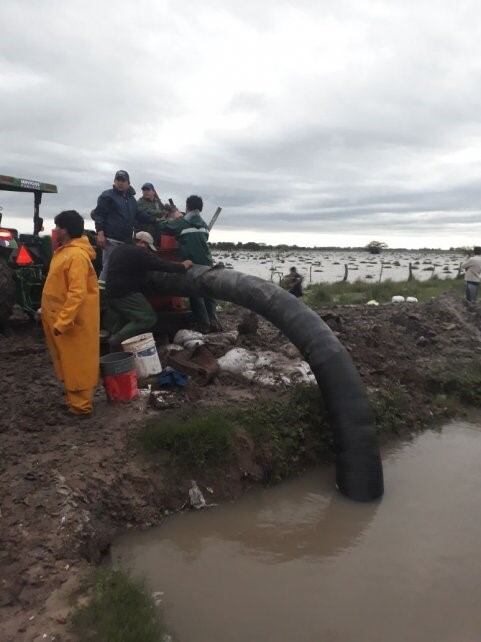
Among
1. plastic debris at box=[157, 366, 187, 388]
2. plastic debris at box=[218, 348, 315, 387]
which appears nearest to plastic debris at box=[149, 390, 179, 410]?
plastic debris at box=[157, 366, 187, 388]

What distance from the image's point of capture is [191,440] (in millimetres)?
4520

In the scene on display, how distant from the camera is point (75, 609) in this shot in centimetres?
278

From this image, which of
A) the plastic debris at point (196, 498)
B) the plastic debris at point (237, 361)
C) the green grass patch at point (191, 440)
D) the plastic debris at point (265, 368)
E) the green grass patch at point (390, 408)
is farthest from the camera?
the plastic debris at point (237, 361)

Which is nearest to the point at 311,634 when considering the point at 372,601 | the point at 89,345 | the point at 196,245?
the point at 372,601

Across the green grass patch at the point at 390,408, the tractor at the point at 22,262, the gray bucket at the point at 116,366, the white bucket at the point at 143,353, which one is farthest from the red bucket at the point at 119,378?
the green grass patch at the point at 390,408

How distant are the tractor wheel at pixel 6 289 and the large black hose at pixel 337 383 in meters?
3.05

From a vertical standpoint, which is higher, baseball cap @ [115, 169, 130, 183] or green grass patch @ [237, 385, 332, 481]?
baseball cap @ [115, 169, 130, 183]

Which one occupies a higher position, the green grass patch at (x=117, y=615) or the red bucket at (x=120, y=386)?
the red bucket at (x=120, y=386)

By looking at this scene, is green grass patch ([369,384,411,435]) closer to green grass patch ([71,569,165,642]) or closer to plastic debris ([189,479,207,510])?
plastic debris ([189,479,207,510])

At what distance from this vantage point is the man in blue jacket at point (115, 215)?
6461mm

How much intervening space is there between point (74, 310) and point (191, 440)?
60.0 inches

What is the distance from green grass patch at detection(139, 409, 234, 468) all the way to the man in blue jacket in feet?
8.41

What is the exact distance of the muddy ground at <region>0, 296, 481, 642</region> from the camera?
306 centimetres

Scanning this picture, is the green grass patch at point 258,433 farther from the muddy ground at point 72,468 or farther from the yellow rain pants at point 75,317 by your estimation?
the yellow rain pants at point 75,317
